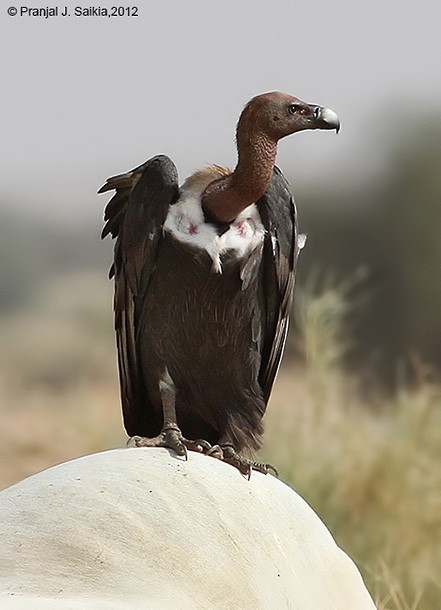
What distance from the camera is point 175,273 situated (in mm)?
1885

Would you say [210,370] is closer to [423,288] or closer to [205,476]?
[205,476]

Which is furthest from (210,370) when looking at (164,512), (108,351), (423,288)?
(423,288)

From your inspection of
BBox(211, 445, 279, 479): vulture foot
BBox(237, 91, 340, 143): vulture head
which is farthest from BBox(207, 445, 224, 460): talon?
BBox(237, 91, 340, 143): vulture head

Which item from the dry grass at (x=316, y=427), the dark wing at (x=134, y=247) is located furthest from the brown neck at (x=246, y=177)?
the dry grass at (x=316, y=427)

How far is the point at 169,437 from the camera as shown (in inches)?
70.7

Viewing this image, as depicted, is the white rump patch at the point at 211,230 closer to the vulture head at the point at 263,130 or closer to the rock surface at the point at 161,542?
the vulture head at the point at 263,130

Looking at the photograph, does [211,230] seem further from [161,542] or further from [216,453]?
[161,542]

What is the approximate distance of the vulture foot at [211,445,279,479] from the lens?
179cm

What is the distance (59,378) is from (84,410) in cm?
14

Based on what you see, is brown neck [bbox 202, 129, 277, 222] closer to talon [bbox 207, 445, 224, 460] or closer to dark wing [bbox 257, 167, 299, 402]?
dark wing [bbox 257, 167, 299, 402]

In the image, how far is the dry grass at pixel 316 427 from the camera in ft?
11.3

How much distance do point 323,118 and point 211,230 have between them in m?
0.26

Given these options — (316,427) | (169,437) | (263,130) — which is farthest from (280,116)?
(316,427)

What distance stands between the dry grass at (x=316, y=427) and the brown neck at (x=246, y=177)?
5.36 feet
